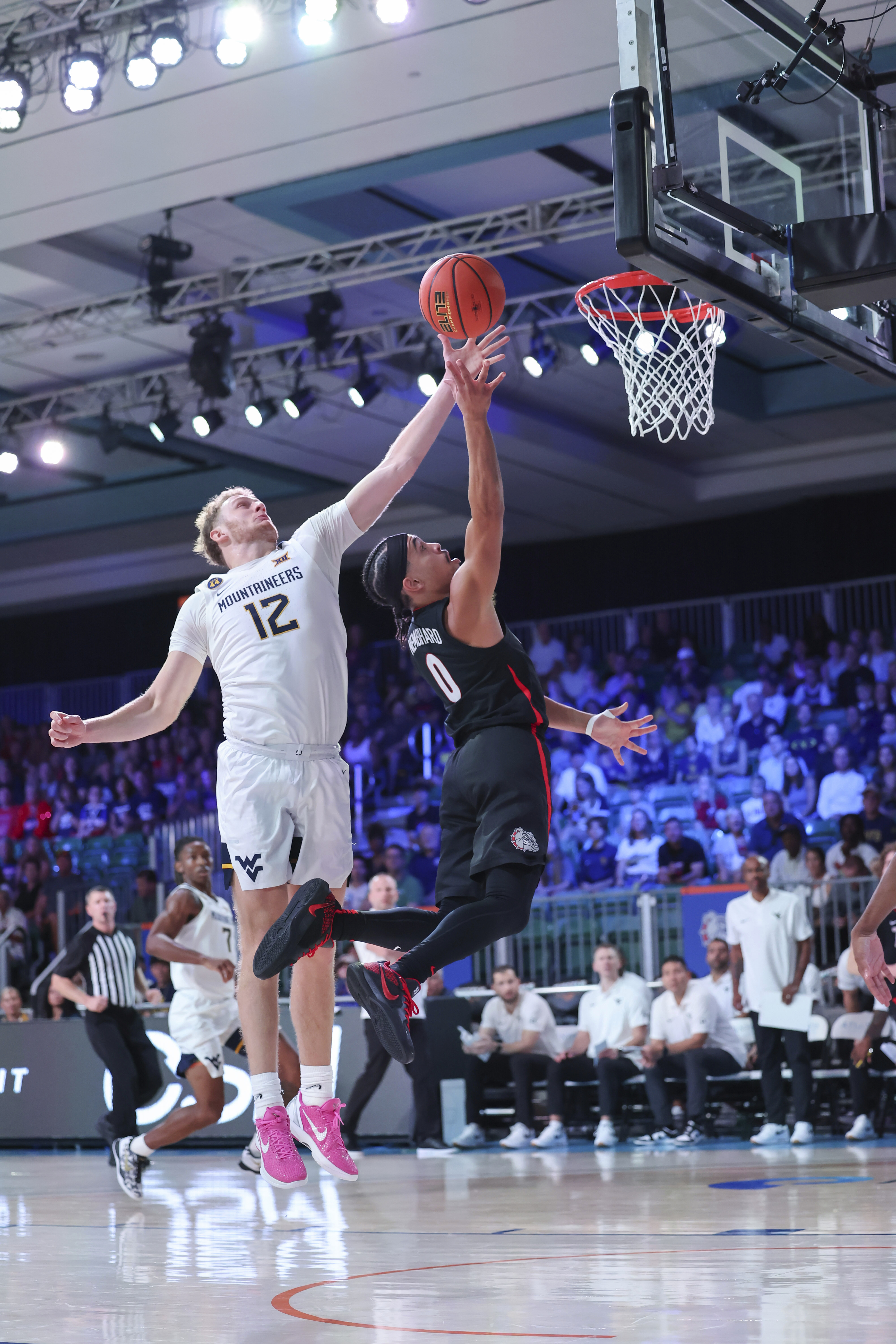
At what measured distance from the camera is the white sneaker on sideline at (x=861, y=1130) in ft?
38.4

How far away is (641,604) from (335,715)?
17.1 m

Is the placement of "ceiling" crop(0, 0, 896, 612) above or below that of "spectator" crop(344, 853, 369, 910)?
above

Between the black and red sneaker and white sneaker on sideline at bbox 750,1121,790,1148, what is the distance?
724 centimetres

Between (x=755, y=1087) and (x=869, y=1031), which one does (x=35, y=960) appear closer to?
(x=755, y=1087)

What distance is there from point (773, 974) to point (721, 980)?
76 centimetres

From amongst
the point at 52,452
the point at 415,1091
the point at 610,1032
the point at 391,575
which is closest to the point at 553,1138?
the point at 610,1032

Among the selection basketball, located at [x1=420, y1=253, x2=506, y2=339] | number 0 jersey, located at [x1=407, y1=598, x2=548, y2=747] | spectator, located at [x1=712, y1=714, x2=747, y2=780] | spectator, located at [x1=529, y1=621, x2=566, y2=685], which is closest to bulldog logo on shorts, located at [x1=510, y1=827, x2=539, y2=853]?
number 0 jersey, located at [x1=407, y1=598, x2=548, y2=747]

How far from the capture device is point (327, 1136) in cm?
568

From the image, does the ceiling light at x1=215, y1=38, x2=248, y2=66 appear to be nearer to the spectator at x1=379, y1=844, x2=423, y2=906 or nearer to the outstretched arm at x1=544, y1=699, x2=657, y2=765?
the outstretched arm at x1=544, y1=699, x2=657, y2=765

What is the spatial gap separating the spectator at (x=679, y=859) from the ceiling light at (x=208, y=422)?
650 centimetres

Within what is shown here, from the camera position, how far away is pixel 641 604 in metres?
22.7

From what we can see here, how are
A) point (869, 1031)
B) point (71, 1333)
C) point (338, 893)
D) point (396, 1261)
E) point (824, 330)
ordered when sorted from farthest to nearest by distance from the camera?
point (869, 1031), point (824, 330), point (338, 893), point (396, 1261), point (71, 1333)

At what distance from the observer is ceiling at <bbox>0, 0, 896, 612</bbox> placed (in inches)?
443

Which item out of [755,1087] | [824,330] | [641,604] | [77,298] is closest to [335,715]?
[824,330]
